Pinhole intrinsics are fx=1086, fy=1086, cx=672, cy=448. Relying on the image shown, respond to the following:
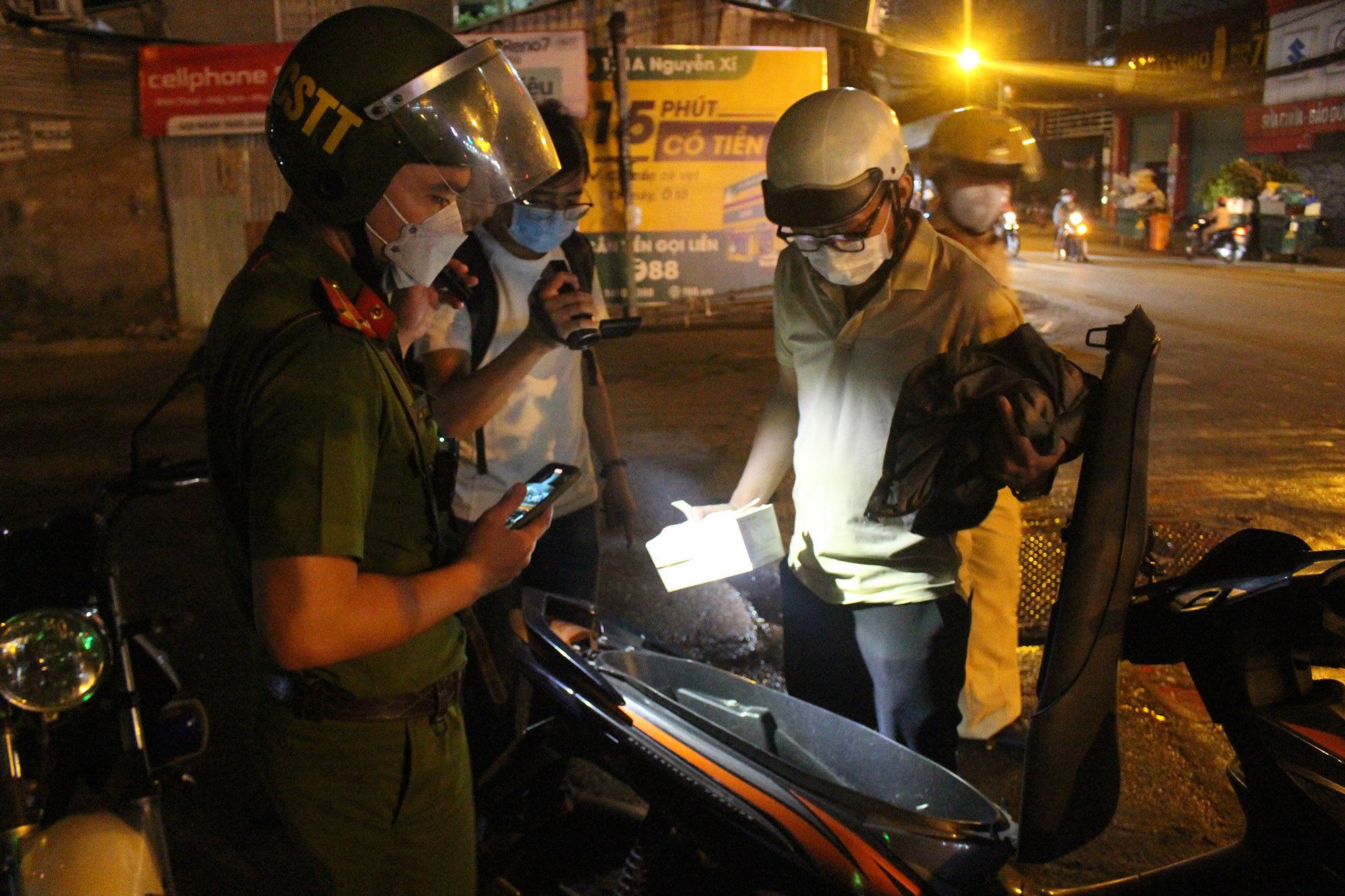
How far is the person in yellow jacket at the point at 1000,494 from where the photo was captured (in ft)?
11.6

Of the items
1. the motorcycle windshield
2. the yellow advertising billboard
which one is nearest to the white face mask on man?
the motorcycle windshield

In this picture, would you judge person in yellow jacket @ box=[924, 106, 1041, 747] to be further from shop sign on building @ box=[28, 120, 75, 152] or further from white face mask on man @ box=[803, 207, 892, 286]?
shop sign on building @ box=[28, 120, 75, 152]

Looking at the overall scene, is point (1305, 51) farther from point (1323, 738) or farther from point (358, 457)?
point (358, 457)

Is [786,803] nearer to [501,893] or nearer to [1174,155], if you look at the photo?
[501,893]

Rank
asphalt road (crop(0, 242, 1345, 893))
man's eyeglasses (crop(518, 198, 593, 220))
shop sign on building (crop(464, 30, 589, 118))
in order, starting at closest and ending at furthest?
man's eyeglasses (crop(518, 198, 593, 220)) → asphalt road (crop(0, 242, 1345, 893)) → shop sign on building (crop(464, 30, 589, 118))

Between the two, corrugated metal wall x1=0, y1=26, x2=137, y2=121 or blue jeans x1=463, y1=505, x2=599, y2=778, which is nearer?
blue jeans x1=463, y1=505, x2=599, y2=778

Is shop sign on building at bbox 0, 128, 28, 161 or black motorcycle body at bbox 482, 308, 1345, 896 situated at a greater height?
shop sign on building at bbox 0, 128, 28, 161

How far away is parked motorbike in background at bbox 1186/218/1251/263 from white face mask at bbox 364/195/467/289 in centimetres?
2285

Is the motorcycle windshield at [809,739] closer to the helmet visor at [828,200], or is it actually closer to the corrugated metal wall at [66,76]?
the helmet visor at [828,200]

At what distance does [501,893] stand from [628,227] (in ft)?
36.3

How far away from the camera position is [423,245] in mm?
1651

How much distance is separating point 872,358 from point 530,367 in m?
0.79

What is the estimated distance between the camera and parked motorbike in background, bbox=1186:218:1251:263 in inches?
836

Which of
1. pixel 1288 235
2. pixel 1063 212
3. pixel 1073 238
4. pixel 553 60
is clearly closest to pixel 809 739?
pixel 553 60
